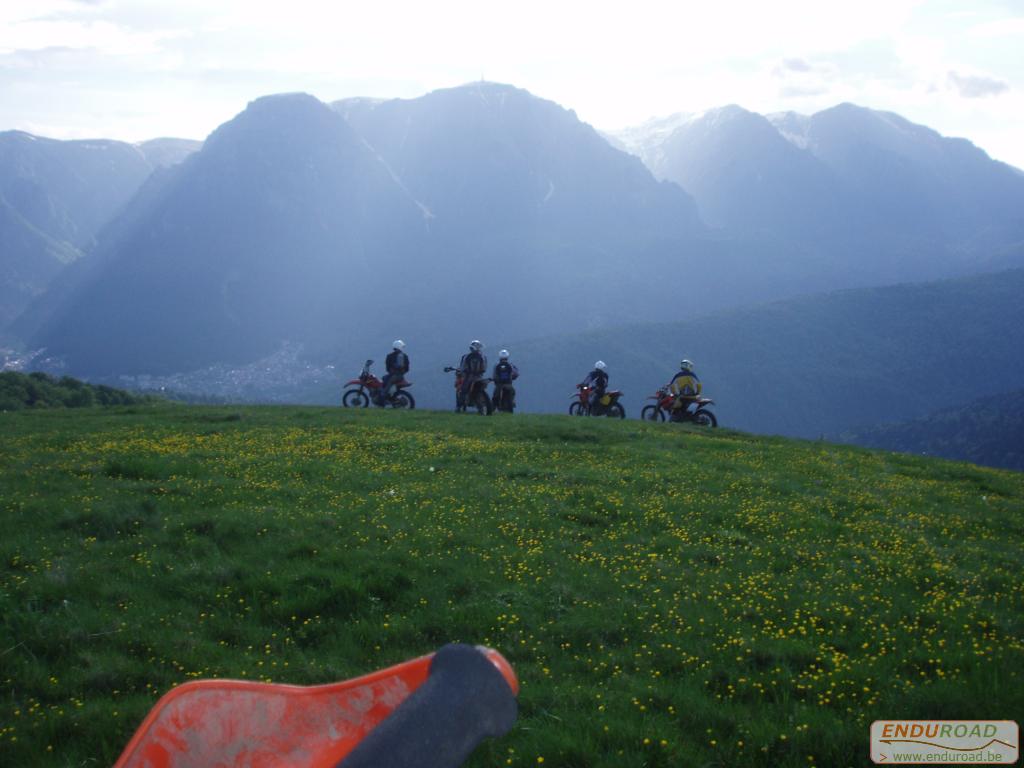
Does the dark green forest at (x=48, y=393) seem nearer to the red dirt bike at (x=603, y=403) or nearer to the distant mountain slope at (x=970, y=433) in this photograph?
the red dirt bike at (x=603, y=403)

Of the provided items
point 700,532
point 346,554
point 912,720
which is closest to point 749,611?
point 912,720

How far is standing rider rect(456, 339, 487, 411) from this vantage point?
31306mm

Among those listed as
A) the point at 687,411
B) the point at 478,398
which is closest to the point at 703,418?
the point at 687,411

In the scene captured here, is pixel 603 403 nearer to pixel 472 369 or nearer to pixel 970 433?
pixel 472 369

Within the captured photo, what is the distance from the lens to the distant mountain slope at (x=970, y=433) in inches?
5674

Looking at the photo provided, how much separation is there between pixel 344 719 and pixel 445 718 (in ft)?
1.75

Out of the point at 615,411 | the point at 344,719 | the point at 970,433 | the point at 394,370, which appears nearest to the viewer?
the point at 344,719

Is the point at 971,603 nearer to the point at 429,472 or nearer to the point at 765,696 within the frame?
the point at 765,696

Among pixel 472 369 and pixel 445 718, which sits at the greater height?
pixel 472 369

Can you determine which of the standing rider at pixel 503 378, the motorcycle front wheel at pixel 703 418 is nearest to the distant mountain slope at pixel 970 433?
the motorcycle front wheel at pixel 703 418

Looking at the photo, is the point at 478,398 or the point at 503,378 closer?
the point at 478,398

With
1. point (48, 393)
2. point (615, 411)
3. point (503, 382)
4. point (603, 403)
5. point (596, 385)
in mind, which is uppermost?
point (596, 385)

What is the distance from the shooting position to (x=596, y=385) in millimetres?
34156

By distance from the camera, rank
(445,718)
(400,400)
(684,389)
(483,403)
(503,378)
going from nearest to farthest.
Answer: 1. (445,718)
2. (483,403)
3. (684,389)
4. (503,378)
5. (400,400)
